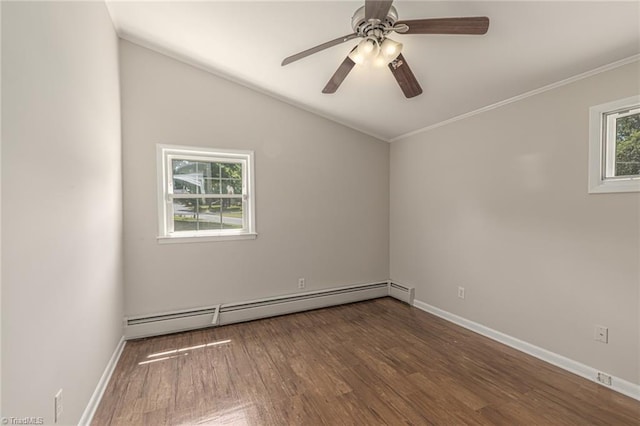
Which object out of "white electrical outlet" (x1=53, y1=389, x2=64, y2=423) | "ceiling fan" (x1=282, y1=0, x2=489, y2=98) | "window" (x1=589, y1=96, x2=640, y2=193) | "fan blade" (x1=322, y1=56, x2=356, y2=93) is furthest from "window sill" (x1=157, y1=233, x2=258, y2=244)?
"window" (x1=589, y1=96, x2=640, y2=193)

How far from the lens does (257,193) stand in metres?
3.29

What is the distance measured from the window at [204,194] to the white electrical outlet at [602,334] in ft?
10.5

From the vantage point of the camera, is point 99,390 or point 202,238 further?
point 202,238

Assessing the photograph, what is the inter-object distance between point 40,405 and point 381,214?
3.69m

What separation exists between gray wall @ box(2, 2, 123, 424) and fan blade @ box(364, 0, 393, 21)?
4.86ft

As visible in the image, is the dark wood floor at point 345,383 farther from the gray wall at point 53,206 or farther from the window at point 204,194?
the window at point 204,194

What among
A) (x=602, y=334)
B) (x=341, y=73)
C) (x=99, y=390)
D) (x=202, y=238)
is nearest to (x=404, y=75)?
(x=341, y=73)

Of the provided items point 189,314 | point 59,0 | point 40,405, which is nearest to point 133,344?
point 189,314

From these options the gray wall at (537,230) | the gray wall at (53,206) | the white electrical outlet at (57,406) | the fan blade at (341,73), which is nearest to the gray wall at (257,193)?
the gray wall at (53,206)

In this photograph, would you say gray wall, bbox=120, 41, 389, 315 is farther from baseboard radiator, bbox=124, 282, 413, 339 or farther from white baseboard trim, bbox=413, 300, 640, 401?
white baseboard trim, bbox=413, 300, 640, 401

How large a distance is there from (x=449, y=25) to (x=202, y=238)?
9.38 feet

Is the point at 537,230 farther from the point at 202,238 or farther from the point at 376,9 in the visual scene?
the point at 202,238

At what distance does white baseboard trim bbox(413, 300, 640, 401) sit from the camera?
6.35 feet

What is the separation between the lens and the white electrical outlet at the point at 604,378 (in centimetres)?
201
